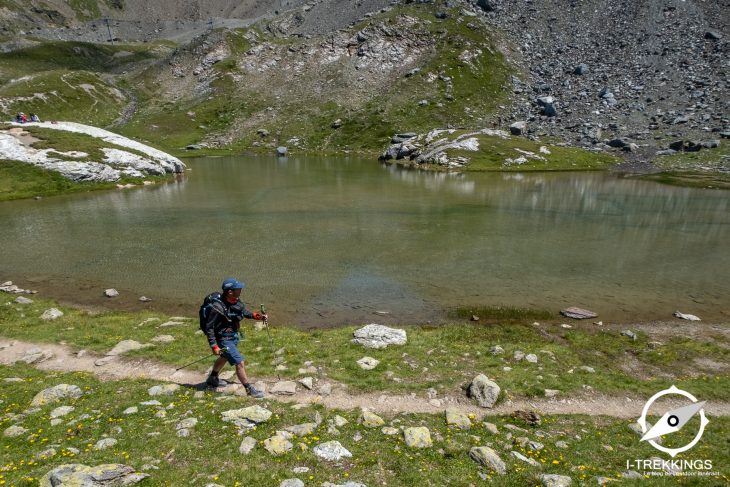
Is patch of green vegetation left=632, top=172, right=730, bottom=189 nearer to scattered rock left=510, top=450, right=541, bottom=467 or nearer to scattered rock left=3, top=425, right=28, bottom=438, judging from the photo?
scattered rock left=510, top=450, right=541, bottom=467

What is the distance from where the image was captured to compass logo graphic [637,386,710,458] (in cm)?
1236

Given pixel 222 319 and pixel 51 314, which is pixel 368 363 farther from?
pixel 51 314

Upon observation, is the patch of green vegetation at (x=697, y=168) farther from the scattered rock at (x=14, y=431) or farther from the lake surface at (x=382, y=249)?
the scattered rock at (x=14, y=431)

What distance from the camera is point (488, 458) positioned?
35.9ft

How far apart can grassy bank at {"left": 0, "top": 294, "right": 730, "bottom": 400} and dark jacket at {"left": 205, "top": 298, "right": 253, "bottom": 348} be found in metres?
3.29

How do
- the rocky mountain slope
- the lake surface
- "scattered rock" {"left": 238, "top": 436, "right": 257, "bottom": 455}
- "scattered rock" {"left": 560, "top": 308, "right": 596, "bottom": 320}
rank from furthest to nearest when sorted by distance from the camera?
the rocky mountain slope < the lake surface < "scattered rock" {"left": 560, "top": 308, "right": 596, "bottom": 320} < "scattered rock" {"left": 238, "top": 436, "right": 257, "bottom": 455}

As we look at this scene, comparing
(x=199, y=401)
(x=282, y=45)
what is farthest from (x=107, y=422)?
(x=282, y=45)

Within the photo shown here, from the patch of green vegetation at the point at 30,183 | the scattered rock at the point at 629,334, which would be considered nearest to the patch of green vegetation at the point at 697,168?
the scattered rock at the point at 629,334

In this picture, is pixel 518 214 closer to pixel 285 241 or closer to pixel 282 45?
pixel 285 241

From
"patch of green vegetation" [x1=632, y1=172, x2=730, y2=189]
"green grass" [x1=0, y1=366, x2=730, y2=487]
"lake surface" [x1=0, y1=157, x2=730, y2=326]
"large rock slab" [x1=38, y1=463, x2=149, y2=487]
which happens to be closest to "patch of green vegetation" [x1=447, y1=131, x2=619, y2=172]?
"patch of green vegetation" [x1=632, y1=172, x2=730, y2=189]

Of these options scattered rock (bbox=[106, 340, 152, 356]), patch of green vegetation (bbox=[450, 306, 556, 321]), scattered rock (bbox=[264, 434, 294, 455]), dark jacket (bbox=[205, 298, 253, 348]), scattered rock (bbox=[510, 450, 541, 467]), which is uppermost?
dark jacket (bbox=[205, 298, 253, 348])

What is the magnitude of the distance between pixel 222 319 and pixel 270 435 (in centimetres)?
464

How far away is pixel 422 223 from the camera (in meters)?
44.2

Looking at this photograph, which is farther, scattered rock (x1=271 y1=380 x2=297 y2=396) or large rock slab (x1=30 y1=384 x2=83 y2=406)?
scattered rock (x1=271 y1=380 x2=297 y2=396)
